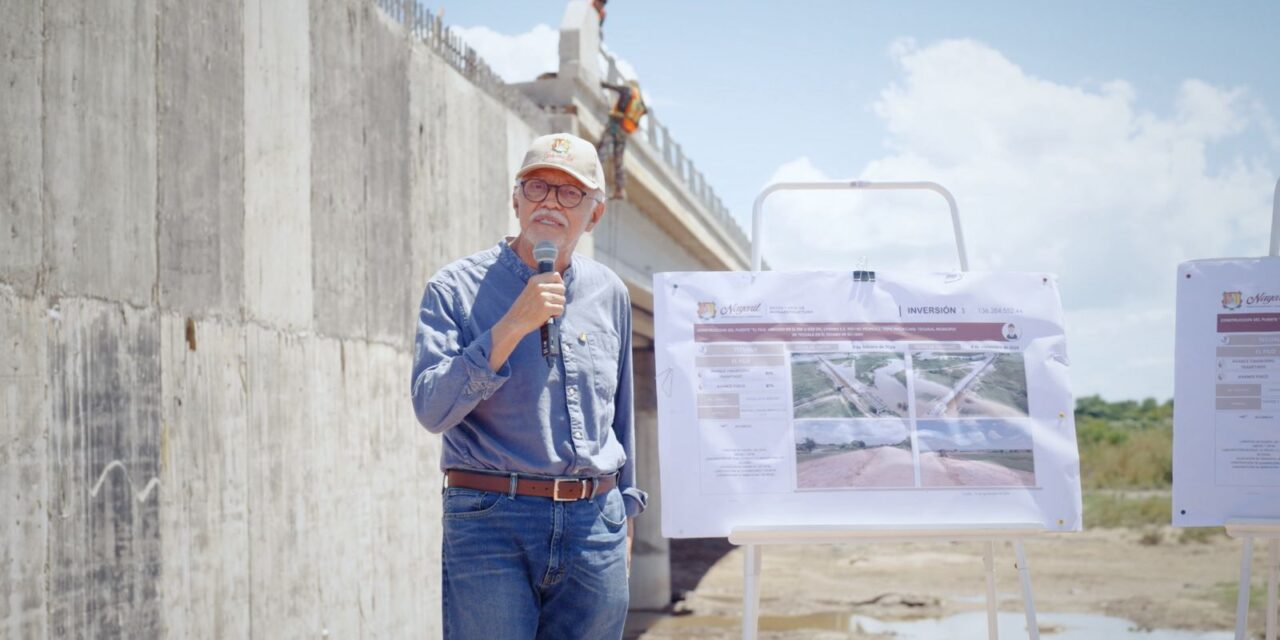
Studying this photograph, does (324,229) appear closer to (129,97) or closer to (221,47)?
(221,47)

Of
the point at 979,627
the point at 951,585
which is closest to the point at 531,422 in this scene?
the point at 979,627

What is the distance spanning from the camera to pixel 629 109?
1466 centimetres

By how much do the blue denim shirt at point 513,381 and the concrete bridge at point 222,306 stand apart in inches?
83.9

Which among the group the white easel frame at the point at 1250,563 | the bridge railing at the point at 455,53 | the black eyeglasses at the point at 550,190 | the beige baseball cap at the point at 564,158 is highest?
the bridge railing at the point at 455,53

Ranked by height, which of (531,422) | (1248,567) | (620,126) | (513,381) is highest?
(620,126)

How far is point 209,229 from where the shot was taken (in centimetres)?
A: 642

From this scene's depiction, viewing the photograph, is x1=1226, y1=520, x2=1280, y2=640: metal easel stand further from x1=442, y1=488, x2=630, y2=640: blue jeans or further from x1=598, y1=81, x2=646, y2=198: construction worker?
x1=598, y1=81, x2=646, y2=198: construction worker

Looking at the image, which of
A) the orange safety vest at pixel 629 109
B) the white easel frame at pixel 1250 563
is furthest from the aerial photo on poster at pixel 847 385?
the orange safety vest at pixel 629 109

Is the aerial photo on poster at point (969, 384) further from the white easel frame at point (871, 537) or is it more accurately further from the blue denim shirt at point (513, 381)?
the blue denim shirt at point (513, 381)

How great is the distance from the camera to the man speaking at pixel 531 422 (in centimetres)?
348

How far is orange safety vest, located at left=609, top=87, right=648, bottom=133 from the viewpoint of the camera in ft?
47.9

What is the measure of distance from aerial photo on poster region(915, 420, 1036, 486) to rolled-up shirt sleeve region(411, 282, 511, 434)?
6.94 ft

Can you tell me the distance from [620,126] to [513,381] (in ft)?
37.0

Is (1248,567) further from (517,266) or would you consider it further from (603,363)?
(517,266)
